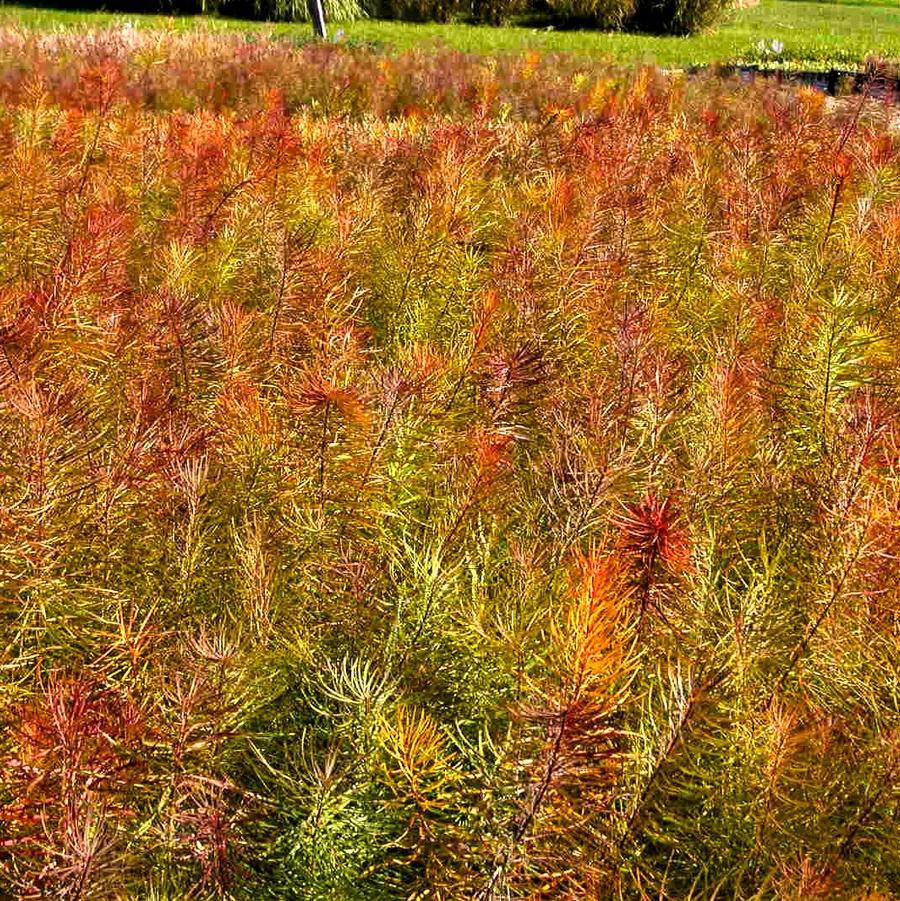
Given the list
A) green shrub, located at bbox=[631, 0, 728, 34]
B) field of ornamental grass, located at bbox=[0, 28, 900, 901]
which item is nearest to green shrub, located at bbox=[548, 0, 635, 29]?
green shrub, located at bbox=[631, 0, 728, 34]

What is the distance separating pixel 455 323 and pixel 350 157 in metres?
1.38

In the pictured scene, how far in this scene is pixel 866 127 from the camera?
358cm

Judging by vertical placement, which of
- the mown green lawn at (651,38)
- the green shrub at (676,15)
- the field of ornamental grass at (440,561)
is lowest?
the field of ornamental grass at (440,561)

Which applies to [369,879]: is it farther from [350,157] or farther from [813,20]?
[813,20]

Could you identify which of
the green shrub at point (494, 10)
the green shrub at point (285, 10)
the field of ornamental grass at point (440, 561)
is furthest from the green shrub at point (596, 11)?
the field of ornamental grass at point (440, 561)

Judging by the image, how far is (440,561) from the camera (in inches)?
38.6

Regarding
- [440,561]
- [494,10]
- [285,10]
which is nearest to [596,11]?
[494,10]

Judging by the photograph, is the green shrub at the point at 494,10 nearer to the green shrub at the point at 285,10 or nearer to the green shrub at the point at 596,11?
the green shrub at the point at 596,11

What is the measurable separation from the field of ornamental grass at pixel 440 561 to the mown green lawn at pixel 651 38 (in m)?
8.32

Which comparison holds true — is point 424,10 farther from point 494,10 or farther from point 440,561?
point 440,561

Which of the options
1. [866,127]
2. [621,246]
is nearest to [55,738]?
[621,246]

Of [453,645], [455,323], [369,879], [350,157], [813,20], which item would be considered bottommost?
[369,879]

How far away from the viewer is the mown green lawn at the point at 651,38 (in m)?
11.3

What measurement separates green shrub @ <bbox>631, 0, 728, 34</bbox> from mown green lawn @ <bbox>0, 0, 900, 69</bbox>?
12.5 inches
